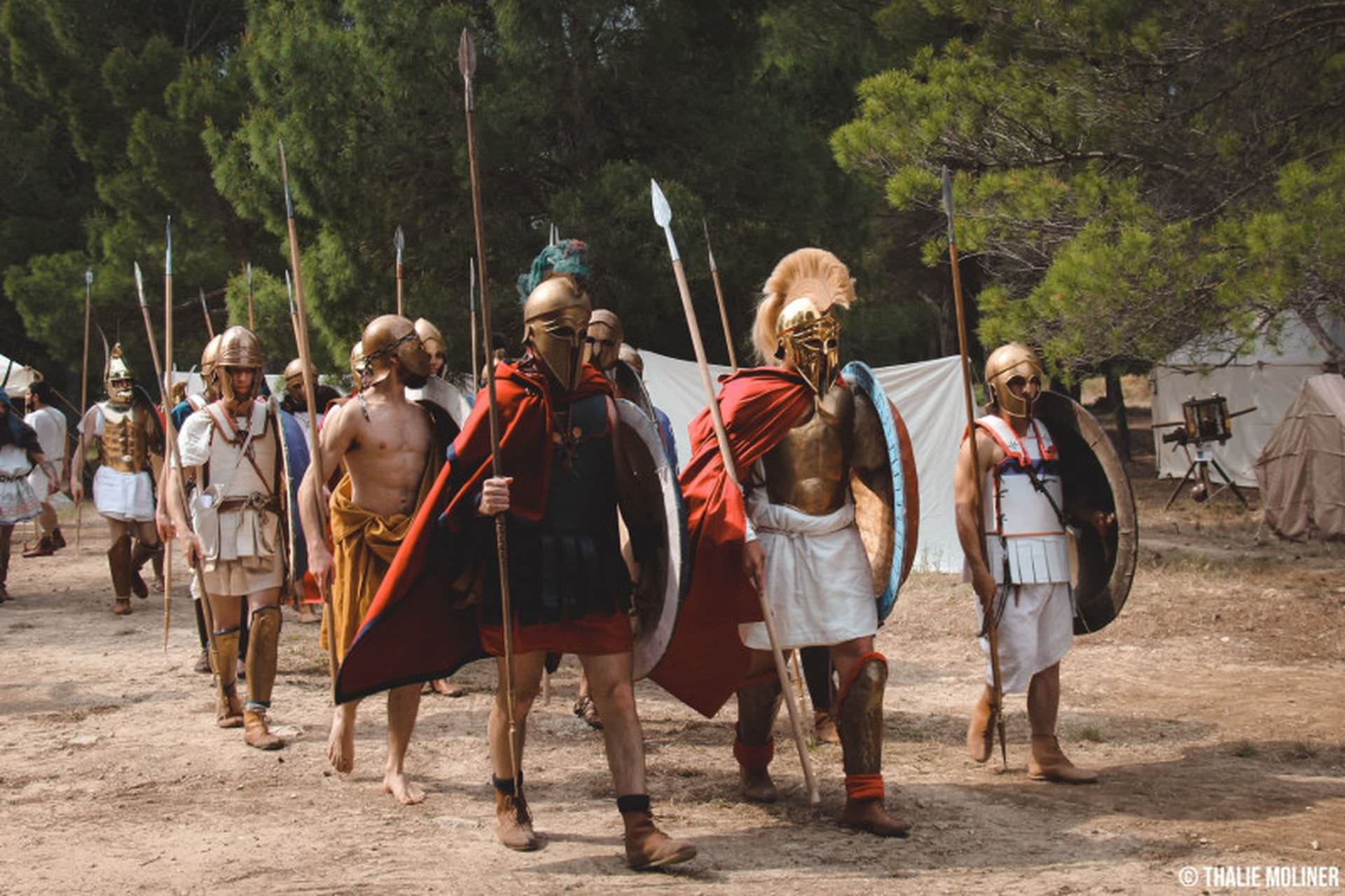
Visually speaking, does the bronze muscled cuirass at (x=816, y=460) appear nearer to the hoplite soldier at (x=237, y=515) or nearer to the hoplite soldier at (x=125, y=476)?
the hoplite soldier at (x=237, y=515)

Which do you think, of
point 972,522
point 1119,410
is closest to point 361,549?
point 972,522

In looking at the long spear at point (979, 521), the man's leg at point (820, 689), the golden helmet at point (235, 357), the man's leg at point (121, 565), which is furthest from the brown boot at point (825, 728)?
the man's leg at point (121, 565)

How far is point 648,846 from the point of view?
4.58 m

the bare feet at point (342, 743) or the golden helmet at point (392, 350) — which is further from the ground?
the golden helmet at point (392, 350)

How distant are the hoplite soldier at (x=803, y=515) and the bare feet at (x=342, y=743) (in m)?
1.20

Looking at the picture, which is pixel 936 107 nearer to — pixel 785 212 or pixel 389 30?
pixel 785 212

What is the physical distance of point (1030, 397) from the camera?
5984 mm

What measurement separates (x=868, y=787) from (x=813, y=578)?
0.77 meters

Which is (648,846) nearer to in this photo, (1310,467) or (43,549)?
(1310,467)

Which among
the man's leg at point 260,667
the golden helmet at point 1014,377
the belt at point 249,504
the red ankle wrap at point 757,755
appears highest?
the golden helmet at point 1014,377

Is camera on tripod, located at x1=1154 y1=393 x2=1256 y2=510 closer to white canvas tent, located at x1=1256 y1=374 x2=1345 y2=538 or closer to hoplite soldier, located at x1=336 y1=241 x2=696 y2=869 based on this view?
white canvas tent, located at x1=1256 y1=374 x2=1345 y2=538

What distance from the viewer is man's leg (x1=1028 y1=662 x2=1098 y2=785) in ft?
18.9

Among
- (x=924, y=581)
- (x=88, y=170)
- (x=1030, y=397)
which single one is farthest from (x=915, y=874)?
(x=88, y=170)

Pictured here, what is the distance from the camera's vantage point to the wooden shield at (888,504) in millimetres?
5289
